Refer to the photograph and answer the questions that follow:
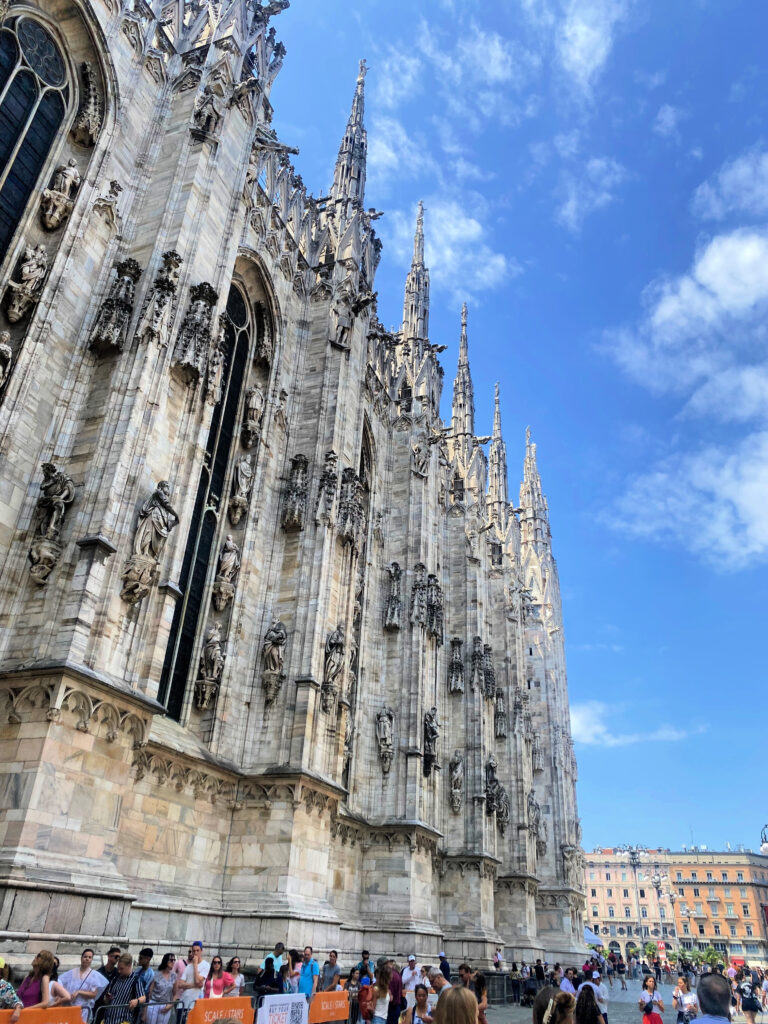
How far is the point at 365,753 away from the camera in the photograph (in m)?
22.3

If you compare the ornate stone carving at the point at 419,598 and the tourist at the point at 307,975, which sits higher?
the ornate stone carving at the point at 419,598

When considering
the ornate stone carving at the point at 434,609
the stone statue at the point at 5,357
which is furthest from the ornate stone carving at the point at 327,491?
the stone statue at the point at 5,357

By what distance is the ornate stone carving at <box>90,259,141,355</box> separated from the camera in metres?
13.2

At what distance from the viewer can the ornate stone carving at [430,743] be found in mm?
24092

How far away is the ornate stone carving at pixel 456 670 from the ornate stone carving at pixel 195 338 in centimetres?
1803

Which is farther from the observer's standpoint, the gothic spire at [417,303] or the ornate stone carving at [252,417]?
the gothic spire at [417,303]

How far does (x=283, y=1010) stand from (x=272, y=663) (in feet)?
29.5

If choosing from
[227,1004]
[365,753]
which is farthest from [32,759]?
[365,753]

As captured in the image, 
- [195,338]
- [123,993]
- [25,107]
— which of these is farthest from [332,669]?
[25,107]

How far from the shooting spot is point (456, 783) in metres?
27.5

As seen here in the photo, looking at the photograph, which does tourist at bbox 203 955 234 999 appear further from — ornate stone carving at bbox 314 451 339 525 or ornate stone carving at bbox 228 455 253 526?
ornate stone carving at bbox 314 451 339 525

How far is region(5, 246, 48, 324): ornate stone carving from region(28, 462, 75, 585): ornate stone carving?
8.25 ft

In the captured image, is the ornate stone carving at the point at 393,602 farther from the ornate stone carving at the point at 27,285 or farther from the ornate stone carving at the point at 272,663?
the ornate stone carving at the point at 27,285

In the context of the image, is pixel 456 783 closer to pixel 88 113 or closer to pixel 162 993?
pixel 162 993
